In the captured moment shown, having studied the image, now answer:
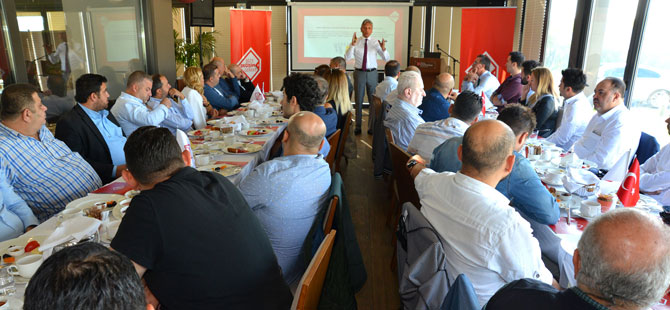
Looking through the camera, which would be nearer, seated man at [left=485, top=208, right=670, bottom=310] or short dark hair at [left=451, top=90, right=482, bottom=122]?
seated man at [left=485, top=208, right=670, bottom=310]

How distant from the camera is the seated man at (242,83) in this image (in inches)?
277

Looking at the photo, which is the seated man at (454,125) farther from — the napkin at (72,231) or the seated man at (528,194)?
the napkin at (72,231)

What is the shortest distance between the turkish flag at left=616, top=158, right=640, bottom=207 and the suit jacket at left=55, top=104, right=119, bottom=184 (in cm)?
317

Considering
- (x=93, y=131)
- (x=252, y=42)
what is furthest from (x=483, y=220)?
(x=252, y=42)

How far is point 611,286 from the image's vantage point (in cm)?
105

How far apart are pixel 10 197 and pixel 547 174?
10.2 feet

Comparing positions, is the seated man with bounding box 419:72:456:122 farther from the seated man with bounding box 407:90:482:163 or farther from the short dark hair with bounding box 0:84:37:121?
the short dark hair with bounding box 0:84:37:121

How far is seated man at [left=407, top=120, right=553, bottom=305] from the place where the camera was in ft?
5.17

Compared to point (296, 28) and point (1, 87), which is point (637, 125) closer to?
point (1, 87)

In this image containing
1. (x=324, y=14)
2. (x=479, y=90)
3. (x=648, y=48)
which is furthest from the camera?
(x=324, y=14)

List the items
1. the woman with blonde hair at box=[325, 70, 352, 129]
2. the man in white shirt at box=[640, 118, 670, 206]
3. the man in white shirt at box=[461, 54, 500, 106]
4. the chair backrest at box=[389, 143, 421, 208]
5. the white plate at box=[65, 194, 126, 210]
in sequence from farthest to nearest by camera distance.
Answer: the man in white shirt at box=[461, 54, 500, 106], the woman with blonde hair at box=[325, 70, 352, 129], the man in white shirt at box=[640, 118, 670, 206], the chair backrest at box=[389, 143, 421, 208], the white plate at box=[65, 194, 126, 210]

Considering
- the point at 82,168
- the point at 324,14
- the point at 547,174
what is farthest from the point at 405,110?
the point at 324,14

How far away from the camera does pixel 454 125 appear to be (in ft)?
10.3

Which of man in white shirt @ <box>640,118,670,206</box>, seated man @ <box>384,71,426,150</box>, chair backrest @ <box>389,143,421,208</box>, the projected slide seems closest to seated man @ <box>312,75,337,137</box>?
seated man @ <box>384,71,426,150</box>
